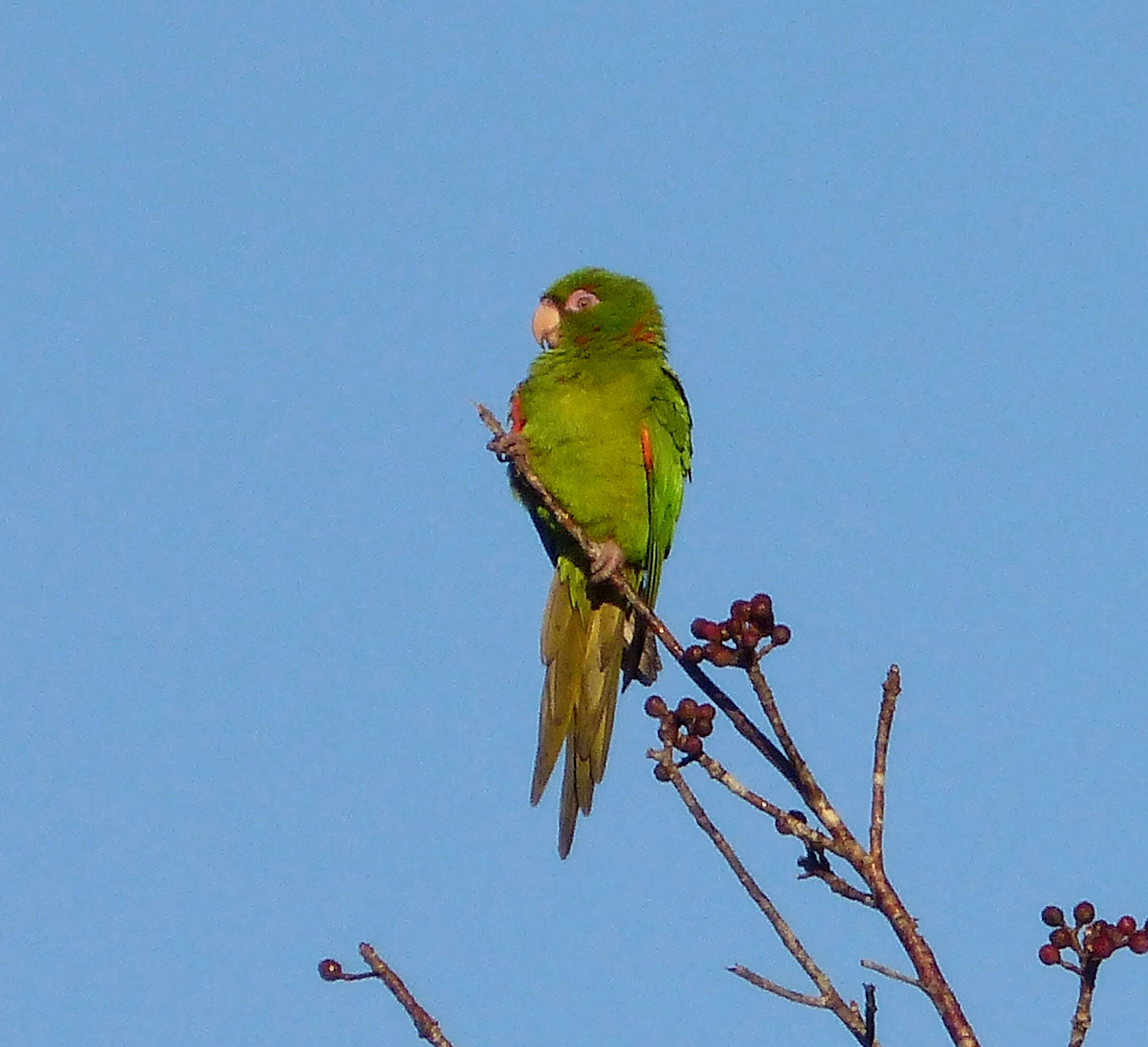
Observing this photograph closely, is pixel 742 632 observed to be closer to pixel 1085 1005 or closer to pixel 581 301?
pixel 1085 1005

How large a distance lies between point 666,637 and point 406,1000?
3.90 ft

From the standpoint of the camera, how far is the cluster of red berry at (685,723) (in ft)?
9.12

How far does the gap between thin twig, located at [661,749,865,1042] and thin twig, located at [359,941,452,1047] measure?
596 mm

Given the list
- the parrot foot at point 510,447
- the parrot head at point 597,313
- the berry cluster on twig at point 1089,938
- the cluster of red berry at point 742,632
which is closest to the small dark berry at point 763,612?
the cluster of red berry at point 742,632

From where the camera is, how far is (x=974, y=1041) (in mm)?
2234

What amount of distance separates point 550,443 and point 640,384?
1.51 ft

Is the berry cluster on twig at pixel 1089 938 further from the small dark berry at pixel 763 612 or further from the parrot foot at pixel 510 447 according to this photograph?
the parrot foot at pixel 510 447

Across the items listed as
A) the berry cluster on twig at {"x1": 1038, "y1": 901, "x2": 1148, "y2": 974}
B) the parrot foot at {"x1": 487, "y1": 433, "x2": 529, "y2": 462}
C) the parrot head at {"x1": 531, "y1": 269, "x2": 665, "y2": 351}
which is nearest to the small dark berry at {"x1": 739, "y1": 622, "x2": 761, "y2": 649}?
the berry cluster on twig at {"x1": 1038, "y1": 901, "x2": 1148, "y2": 974}

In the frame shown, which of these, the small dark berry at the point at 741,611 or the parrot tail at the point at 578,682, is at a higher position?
the parrot tail at the point at 578,682

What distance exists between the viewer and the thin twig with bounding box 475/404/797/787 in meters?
2.80

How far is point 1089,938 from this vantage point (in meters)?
2.40

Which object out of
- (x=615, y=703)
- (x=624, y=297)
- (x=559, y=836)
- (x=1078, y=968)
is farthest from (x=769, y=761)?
(x=624, y=297)

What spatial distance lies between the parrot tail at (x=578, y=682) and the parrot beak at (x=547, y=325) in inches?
38.9

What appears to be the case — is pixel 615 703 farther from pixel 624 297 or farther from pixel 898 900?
pixel 898 900
